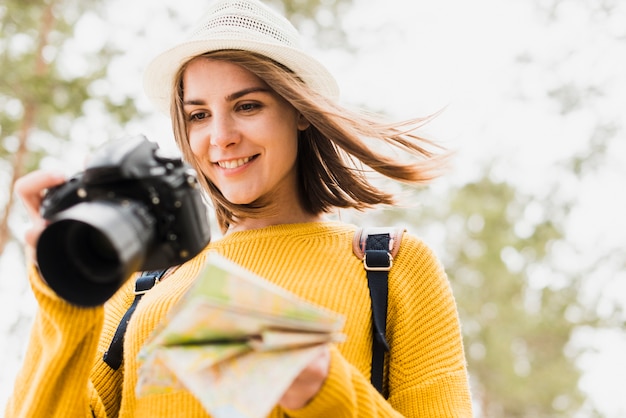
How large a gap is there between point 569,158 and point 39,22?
22.7 ft

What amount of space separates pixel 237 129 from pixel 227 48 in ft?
0.79

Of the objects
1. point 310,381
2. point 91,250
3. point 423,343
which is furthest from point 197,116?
point 310,381

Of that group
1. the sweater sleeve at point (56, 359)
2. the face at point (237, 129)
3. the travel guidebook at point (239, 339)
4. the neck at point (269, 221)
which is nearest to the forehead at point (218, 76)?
the face at point (237, 129)

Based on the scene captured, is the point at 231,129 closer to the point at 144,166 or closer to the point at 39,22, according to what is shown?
the point at 144,166

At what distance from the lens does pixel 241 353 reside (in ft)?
3.91

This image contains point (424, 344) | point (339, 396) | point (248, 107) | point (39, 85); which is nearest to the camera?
point (339, 396)

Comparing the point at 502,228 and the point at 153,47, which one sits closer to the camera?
the point at 153,47

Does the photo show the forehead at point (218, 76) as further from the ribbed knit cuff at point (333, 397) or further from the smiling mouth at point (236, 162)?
the ribbed knit cuff at point (333, 397)

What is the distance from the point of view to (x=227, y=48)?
1.96 meters

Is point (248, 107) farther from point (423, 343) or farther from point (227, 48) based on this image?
point (423, 343)

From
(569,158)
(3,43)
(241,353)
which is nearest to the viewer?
(241,353)

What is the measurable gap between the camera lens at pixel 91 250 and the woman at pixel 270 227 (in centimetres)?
9

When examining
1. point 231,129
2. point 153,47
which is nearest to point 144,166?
point 231,129

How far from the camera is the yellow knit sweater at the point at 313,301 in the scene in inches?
59.2
